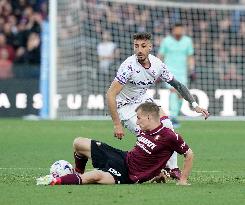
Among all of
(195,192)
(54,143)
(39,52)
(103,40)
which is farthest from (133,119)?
(39,52)

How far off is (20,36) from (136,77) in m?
15.8

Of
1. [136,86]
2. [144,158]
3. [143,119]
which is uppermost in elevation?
[136,86]

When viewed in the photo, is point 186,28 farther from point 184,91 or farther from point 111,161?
point 111,161

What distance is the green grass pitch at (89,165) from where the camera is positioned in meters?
9.24

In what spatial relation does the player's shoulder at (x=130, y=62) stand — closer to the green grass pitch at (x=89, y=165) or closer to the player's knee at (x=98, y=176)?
the green grass pitch at (x=89, y=165)

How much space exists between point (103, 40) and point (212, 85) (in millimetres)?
2779

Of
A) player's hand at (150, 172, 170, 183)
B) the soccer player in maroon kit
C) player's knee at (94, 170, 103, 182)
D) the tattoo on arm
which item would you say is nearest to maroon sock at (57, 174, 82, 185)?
the soccer player in maroon kit

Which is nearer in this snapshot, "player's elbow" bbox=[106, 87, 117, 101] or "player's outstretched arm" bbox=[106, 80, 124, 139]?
"player's outstretched arm" bbox=[106, 80, 124, 139]

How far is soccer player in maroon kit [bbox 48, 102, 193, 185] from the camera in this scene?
10391mm

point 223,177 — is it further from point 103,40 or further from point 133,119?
point 103,40

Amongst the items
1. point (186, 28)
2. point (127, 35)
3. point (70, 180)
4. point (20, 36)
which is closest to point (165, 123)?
point (70, 180)

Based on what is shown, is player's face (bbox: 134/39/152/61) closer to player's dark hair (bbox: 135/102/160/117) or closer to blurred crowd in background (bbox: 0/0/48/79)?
player's dark hair (bbox: 135/102/160/117)

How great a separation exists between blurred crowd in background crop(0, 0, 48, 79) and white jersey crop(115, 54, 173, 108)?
13137mm

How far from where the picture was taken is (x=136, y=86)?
1188 cm
